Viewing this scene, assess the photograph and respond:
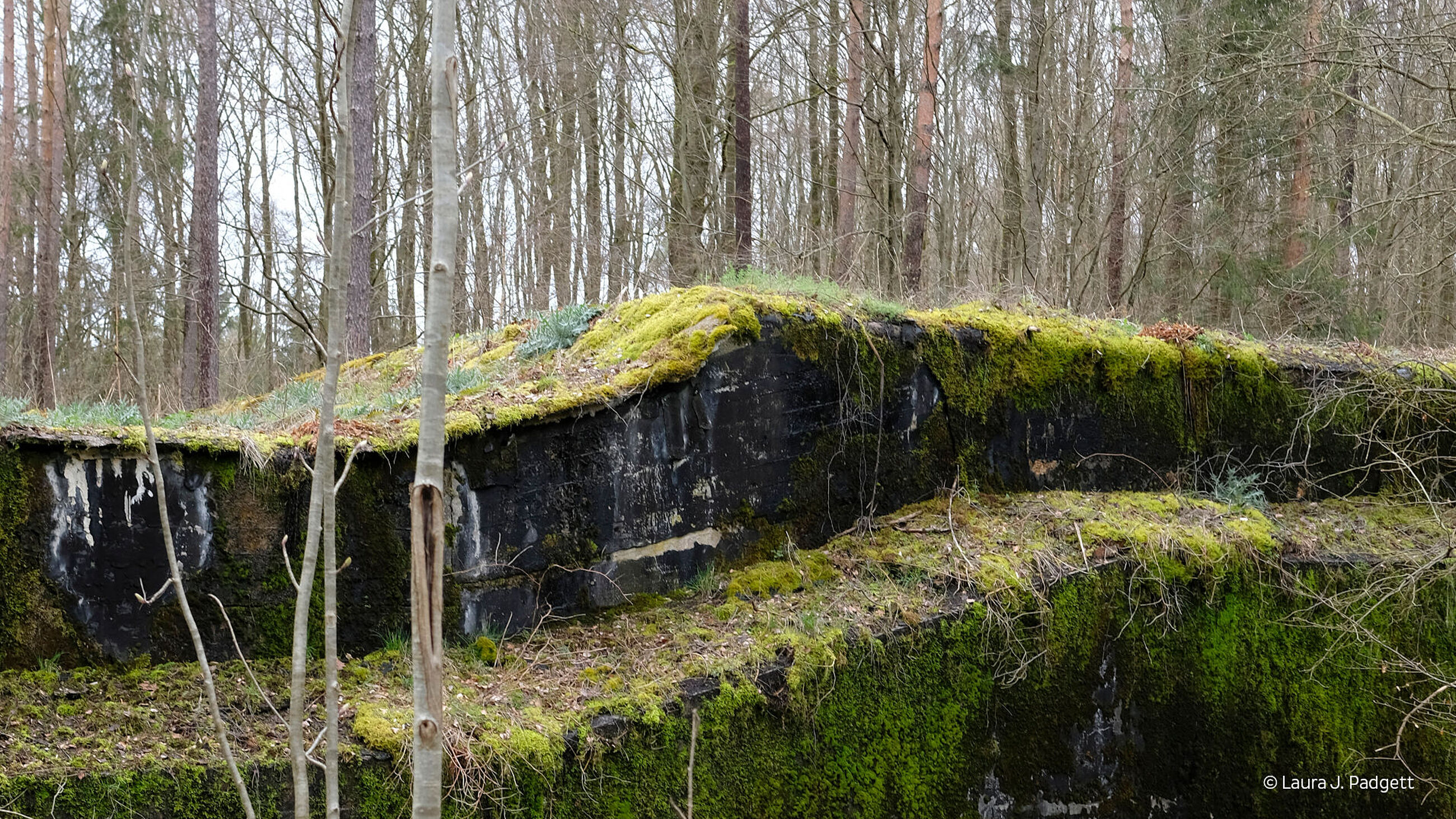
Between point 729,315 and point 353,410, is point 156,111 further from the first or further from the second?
point 729,315

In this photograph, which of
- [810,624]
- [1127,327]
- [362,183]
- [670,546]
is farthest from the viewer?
[362,183]

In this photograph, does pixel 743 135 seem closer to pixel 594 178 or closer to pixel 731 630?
pixel 594 178

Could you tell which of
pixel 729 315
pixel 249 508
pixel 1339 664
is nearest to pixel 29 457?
pixel 249 508

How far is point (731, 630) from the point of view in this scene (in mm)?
4938

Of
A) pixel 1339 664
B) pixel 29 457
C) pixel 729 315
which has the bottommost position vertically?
pixel 1339 664

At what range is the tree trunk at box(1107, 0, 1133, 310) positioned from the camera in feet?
36.7

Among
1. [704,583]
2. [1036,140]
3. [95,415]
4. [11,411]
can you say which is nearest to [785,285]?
[704,583]

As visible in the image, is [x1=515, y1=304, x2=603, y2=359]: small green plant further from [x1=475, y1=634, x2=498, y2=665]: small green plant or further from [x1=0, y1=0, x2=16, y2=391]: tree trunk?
[x1=0, y1=0, x2=16, y2=391]: tree trunk

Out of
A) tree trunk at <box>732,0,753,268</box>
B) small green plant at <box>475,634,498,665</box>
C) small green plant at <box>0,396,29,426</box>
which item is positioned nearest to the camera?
small green plant at <box>0,396,29,426</box>

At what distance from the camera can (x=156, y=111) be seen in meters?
13.7

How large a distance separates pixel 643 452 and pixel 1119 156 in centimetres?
906

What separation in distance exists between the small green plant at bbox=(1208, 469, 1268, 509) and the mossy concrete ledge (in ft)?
0.86

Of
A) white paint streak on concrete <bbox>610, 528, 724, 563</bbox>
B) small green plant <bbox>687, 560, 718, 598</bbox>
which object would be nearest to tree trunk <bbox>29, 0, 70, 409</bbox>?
white paint streak on concrete <bbox>610, 528, 724, 563</bbox>

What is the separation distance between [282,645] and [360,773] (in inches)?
35.6
